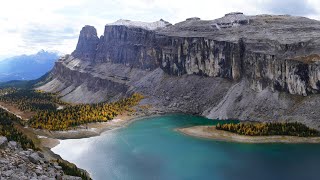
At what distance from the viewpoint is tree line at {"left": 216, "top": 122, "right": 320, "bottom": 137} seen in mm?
107750

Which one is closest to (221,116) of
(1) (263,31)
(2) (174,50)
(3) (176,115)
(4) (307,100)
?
(3) (176,115)

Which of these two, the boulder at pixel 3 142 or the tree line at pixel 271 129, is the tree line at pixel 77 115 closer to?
the tree line at pixel 271 129

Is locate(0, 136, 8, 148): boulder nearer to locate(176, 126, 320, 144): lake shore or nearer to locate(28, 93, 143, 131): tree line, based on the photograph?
locate(28, 93, 143, 131): tree line

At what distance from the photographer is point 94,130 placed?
122 meters

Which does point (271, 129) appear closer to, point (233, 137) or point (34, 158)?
point (233, 137)

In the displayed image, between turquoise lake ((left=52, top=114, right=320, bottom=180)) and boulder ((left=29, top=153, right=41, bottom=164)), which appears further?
turquoise lake ((left=52, top=114, right=320, bottom=180))

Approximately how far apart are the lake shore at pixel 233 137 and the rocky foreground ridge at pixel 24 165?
49530mm

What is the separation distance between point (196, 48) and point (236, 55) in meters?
21.7

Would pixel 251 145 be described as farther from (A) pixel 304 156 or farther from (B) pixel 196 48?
(B) pixel 196 48

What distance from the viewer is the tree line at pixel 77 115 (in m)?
122

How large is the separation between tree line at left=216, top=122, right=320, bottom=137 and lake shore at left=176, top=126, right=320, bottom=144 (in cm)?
161

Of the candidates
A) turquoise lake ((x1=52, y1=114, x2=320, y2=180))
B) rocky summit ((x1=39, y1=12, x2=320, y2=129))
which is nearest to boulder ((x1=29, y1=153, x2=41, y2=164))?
turquoise lake ((x1=52, y1=114, x2=320, y2=180))

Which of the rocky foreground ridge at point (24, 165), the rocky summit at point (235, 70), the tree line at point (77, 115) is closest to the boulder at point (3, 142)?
the rocky foreground ridge at point (24, 165)

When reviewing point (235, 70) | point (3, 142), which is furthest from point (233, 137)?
point (3, 142)
